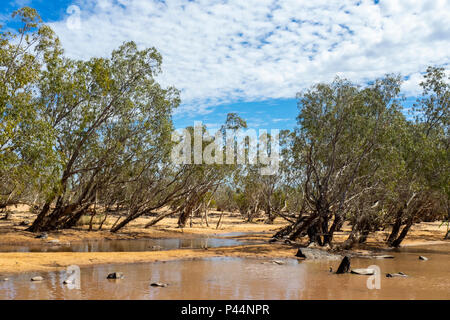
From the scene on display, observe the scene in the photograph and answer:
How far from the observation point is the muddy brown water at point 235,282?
470 inches

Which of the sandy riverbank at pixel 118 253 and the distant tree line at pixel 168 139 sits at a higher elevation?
the distant tree line at pixel 168 139

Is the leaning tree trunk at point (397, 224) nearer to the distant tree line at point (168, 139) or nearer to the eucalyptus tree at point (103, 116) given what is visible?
the distant tree line at point (168, 139)

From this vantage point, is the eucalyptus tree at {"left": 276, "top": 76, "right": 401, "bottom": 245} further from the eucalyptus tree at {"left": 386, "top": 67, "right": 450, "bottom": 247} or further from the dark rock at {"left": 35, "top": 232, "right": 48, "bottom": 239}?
the dark rock at {"left": 35, "top": 232, "right": 48, "bottom": 239}

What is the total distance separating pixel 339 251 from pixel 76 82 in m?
19.4

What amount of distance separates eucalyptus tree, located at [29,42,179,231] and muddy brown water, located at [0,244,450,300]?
434 inches

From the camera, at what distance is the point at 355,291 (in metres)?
13.0

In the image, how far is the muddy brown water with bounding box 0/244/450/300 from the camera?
1194 cm

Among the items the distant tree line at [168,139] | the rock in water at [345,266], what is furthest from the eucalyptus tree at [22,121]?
the rock in water at [345,266]

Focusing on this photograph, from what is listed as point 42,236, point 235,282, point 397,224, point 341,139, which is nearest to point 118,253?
point 42,236

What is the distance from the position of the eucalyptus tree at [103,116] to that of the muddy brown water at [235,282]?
11.0m

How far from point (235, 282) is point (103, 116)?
17678 millimetres

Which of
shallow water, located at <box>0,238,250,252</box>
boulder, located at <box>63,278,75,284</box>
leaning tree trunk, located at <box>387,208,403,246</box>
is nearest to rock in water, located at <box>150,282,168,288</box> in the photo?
boulder, located at <box>63,278,75,284</box>

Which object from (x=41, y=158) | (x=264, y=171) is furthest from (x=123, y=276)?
(x=264, y=171)
